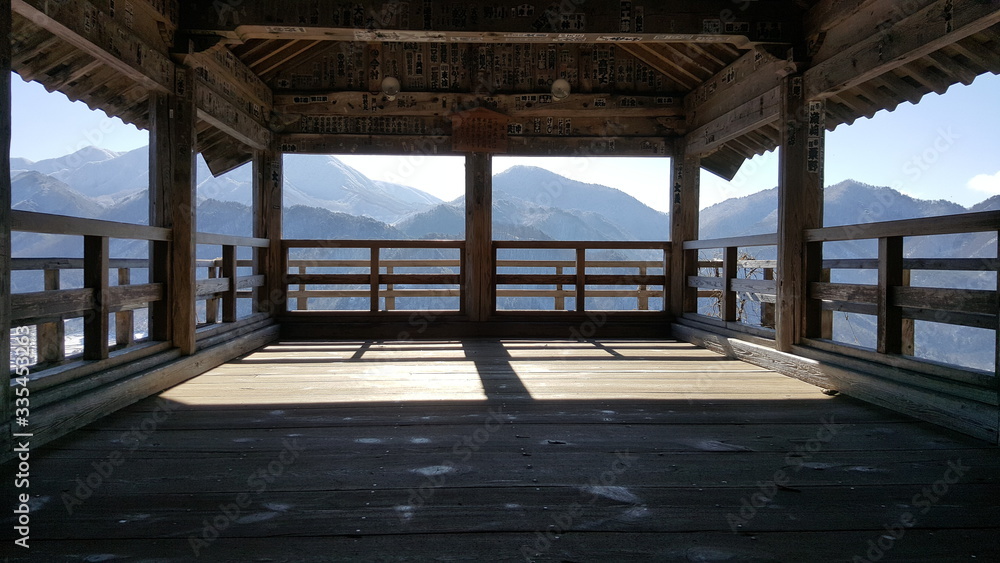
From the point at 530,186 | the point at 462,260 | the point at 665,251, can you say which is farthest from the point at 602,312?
the point at 530,186

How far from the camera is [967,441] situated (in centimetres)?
269

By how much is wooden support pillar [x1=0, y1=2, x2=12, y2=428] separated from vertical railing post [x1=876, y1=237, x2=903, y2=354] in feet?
15.8

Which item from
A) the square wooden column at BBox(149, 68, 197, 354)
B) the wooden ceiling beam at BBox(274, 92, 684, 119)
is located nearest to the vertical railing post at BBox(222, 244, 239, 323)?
the square wooden column at BBox(149, 68, 197, 354)

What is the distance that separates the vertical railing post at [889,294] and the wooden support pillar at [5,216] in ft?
15.8

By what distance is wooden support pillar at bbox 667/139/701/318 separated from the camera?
6801 mm

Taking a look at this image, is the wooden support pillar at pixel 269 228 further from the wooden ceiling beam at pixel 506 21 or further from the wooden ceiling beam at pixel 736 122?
the wooden ceiling beam at pixel 736 122

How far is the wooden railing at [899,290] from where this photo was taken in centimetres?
294

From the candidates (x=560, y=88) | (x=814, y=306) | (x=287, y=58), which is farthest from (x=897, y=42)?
(x=287, y=58)

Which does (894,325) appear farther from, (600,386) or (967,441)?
(600,386)

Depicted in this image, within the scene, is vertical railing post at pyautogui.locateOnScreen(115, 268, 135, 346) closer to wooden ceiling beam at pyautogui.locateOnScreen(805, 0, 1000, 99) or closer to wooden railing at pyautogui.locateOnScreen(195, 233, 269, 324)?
wooden railing at pyautogui.locateOnScreen(195, 233, 269, 324)

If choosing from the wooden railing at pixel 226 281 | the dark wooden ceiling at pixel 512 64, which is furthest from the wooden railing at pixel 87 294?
the dark wooden ceiling at pixel 512 64

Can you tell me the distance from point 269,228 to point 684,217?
5169 mm

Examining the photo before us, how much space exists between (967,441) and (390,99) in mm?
6144

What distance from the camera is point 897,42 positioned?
3500 mm
